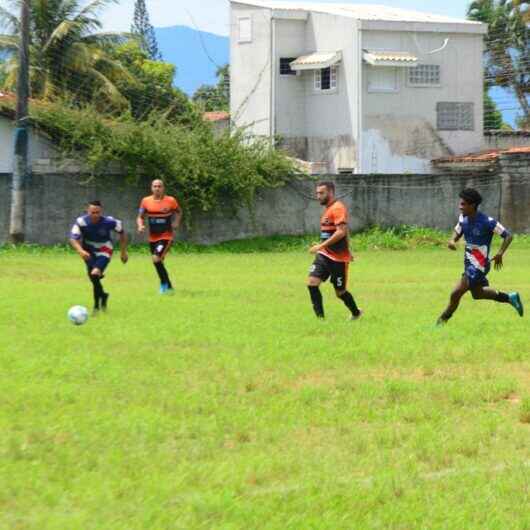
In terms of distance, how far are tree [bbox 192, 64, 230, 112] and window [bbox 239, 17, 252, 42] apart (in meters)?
14.8

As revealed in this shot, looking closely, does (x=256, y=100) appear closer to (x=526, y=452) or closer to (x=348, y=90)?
(x=348, y=90)

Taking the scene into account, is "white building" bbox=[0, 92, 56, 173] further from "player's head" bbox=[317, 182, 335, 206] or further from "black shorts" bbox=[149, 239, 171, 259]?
"player's head" bbox=[317, 182, 335, 206]

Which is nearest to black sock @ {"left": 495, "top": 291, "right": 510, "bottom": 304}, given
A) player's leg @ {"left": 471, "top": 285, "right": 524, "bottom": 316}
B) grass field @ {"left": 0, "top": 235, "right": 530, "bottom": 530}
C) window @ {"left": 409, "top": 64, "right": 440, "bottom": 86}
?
player's leg @ {"left": 471, "top": 285, "right": 524, "bottom": 316}

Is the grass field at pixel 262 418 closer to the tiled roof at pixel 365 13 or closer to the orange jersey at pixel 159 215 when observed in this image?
the orange jersey at pixel 159 215

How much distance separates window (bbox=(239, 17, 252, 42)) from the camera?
48.6 metres

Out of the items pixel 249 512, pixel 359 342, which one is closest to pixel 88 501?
pixel 249 512

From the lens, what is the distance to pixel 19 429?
932 cm

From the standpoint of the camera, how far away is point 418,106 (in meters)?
47.5

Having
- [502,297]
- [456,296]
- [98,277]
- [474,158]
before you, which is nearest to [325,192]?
[456,296]

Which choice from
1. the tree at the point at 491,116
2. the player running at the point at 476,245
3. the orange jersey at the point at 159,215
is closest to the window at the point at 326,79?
the tree at the point at 491,116

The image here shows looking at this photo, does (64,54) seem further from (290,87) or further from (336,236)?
(336,236)

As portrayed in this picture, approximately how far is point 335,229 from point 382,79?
1217 inches

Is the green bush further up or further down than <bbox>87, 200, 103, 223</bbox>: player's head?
further up

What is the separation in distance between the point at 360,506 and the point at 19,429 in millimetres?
2929
